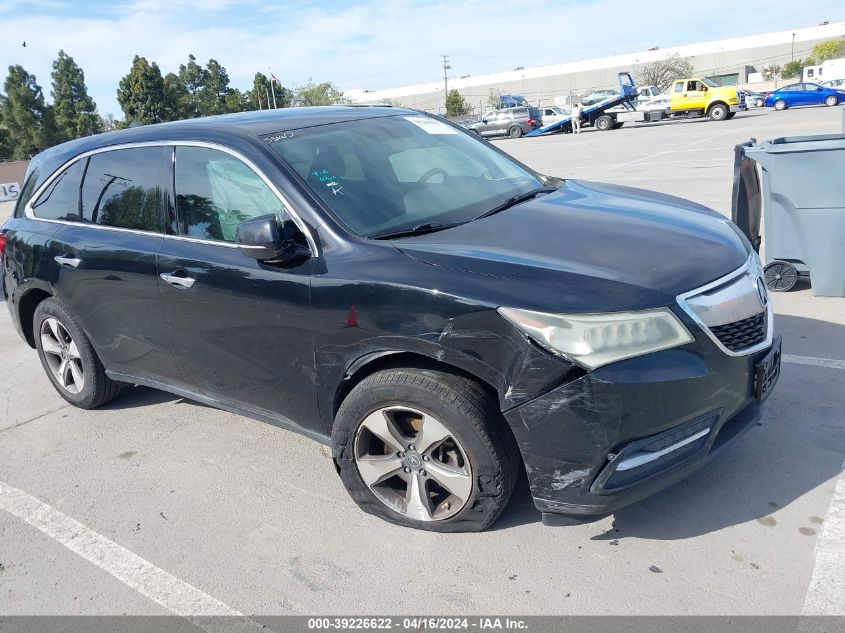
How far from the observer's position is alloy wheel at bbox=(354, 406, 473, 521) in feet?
9.81

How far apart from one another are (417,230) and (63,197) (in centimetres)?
267

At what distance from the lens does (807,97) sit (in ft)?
135

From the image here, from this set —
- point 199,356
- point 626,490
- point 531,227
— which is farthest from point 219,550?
point 531,227

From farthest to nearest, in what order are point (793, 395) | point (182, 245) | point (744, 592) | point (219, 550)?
point (793, 395) → point (182, 245) → point (219, 550) → point (744, 592)

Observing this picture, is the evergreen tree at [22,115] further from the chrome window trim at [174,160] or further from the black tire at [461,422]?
the black tire at [461,422]

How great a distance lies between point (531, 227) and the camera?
3270mm

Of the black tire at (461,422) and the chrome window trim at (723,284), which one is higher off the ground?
the chrome window trim at (723,284)

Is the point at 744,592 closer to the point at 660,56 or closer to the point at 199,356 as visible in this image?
the point at 199,356

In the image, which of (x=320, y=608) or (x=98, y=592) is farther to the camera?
(x=98, y=592)

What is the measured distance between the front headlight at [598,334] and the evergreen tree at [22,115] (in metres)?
59.7

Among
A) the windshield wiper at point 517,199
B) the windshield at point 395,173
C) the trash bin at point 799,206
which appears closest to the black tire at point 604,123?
the trash bin at point 799,206

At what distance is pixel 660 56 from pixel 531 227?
110460 millimetres

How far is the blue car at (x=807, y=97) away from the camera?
40188 mm

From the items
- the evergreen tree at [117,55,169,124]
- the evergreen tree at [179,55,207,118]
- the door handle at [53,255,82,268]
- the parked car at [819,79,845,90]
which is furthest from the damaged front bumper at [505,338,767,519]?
the evergreen tree at [179,55,207,118]
